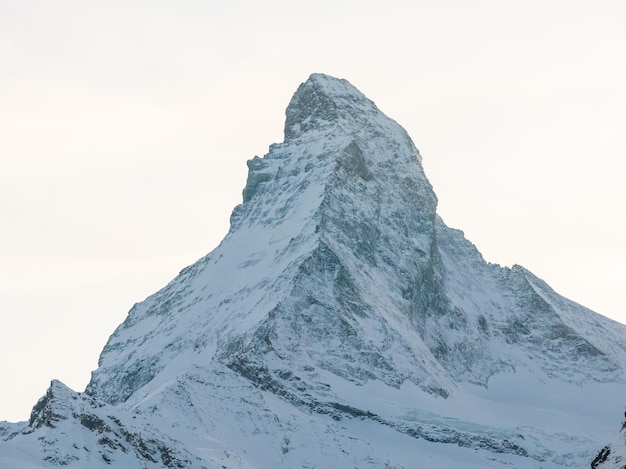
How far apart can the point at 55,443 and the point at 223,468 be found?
96.6ft

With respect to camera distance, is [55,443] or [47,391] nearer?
[55,443]

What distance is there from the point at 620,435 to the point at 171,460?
12347 centimetres

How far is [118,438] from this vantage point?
593 ft

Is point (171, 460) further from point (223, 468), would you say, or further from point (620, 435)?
point (620, 435)

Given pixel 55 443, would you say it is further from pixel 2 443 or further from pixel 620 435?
pixel 620 435

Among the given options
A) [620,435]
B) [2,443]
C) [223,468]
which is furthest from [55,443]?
[620,435]

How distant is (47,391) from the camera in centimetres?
19000

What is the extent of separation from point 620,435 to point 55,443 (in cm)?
11568

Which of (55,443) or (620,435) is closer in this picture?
(620,435)

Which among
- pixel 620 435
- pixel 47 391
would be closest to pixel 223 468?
pixel 47 391

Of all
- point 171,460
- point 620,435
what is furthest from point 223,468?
point 620,435

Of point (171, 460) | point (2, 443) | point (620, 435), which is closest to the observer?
point (620, 435)

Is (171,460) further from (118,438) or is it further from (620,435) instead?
(620,435)

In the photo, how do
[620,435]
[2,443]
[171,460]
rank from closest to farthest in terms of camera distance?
[620,435] < [2,443] < [171,460]
